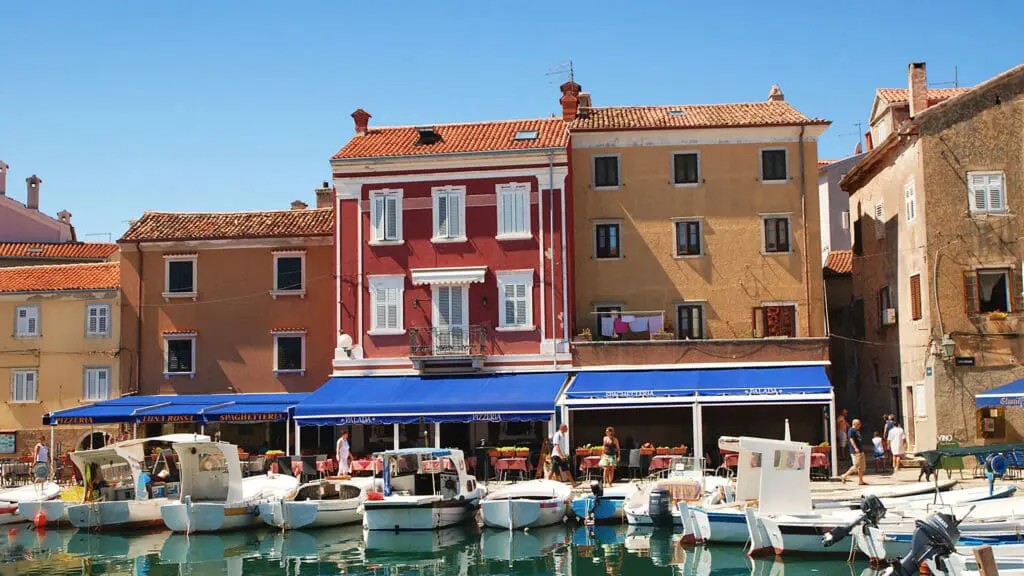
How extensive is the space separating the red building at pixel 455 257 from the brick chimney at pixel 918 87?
11.0m

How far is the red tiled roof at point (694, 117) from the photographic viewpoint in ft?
128

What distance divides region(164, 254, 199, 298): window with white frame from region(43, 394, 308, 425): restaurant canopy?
4.39 metres

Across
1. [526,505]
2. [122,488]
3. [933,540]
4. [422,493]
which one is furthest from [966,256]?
[122,488]

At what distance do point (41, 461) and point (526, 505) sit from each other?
18352 mm

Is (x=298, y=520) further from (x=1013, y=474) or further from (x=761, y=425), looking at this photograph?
(x=1013, y=474)

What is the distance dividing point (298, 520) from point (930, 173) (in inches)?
811

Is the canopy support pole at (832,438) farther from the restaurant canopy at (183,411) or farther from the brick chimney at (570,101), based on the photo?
the restaurant canopy at (183,411)

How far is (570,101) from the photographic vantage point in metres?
41.3

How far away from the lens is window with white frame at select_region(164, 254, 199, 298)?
41906 millimetres

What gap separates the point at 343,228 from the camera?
3938 centimetres

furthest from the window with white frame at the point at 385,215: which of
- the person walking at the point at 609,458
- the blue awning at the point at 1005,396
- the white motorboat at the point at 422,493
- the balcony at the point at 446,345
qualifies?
the blue awning at the point at 1005,396

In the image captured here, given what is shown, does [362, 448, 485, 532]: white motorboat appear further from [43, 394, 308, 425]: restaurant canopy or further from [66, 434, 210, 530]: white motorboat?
[43, 394, 308, 425]: restaurant canopy

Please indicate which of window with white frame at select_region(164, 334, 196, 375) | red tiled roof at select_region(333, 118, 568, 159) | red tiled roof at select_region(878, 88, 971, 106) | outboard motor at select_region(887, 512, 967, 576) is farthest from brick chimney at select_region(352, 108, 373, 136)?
outboard motor at select_region(887, 512, 967, 576)

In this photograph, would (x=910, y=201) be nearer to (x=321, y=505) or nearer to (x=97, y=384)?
(x=321, y=505)
